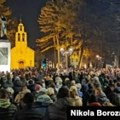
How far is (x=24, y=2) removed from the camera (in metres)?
85.4

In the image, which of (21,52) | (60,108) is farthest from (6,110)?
(21,52)

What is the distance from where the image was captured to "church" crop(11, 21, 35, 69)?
283 feet

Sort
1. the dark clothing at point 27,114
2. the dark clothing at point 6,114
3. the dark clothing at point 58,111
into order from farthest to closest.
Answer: the dark clothing at point 6,114 < the dark clothing at point 58,111 < the dark clothing at point 27,114

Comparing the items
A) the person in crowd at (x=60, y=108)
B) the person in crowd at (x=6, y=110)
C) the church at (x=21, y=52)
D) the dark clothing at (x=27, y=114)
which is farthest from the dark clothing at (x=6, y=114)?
the church at (x=21, y=52)

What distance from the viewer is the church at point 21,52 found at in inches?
3398

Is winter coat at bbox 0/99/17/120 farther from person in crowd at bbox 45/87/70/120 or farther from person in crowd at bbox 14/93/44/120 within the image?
person in crowd at bbox 14/93/44/120

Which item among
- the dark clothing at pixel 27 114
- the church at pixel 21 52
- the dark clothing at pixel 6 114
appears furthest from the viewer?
the church at pixel 21 52

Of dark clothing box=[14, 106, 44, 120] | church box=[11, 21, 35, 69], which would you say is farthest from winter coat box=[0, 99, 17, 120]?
church box=[11, 21, 35, 69]

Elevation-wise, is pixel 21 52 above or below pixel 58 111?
above

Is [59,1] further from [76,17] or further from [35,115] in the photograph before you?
[35,115]

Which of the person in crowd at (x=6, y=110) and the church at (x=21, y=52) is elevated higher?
the church at (x=21, y=52)

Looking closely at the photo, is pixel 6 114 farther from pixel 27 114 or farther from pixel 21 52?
pixel 21 52

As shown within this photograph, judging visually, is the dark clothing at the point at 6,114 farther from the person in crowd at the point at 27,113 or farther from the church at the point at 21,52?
the church at the point at 21,52

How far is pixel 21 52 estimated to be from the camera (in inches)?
3610
